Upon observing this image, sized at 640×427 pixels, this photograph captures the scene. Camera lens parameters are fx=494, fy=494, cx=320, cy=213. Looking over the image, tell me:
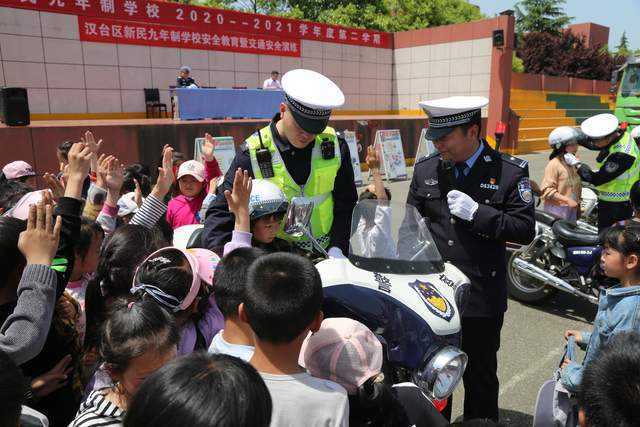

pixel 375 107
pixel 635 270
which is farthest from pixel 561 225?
pixel 375 107

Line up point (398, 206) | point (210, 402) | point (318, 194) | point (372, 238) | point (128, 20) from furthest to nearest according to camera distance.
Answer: point (128, 20) < point (318, 194) < point (398, 206) < point (372, 238) < point (210, 402)

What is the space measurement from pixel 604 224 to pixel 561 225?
1034 millimetres

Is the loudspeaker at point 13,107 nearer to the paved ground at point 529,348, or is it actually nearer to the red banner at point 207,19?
the red banner at point 207,19

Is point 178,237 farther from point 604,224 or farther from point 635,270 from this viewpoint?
point 604,224

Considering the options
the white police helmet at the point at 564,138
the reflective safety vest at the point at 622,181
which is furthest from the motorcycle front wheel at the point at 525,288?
the white police helmet at the point at 564,138

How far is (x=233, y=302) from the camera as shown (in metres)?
1.69

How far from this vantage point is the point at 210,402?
92 cm

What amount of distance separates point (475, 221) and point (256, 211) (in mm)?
1081

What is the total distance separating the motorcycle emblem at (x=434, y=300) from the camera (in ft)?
5.77

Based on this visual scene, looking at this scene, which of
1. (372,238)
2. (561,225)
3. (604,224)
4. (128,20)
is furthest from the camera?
(128,20)

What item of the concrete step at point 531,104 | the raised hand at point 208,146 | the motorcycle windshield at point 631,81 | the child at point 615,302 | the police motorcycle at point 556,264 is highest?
the motorcycle windshield at point 631,81

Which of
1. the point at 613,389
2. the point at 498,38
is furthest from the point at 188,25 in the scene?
the point at 613,389

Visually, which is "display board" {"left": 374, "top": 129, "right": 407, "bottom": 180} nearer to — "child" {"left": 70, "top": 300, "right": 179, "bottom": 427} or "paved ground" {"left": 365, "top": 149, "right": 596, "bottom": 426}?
"paved ground" {"left": 365, "top": 149, "right": 596, "bottom": 426}

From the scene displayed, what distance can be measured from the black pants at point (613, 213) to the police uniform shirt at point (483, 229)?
10.5ft
